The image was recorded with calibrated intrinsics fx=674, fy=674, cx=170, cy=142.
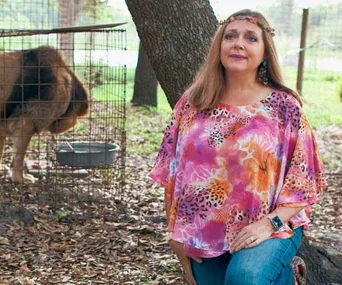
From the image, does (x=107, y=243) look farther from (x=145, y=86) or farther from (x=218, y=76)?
(x=145, y=86)

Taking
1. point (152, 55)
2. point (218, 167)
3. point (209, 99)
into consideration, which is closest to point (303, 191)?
point (218, 167)

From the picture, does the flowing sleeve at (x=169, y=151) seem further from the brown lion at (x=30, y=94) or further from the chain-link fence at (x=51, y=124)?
the brown lion at (x=30, y=94)

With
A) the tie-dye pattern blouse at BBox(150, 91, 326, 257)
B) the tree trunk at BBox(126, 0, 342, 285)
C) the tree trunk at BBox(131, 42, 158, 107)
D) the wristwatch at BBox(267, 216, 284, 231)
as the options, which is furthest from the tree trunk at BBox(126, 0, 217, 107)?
the tree trunk at BBox(131, 42, 158, 107)

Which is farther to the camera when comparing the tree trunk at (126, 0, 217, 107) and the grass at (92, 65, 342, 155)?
the grass at (92, 65, 342, 155)

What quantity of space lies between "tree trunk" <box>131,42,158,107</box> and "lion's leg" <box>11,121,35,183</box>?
6455 millimetres

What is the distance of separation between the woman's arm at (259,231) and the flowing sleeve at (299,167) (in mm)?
36

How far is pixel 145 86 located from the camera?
47.2 feet

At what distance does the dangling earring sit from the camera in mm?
3342

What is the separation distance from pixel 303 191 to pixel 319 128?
9.46m

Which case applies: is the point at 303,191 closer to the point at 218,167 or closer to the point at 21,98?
the point at 218,167

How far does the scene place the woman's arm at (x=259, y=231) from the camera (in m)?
3.04

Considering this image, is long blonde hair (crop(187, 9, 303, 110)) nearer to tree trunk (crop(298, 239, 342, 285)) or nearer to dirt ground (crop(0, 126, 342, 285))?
tree trunk (crop(298, 239, 342, 285))

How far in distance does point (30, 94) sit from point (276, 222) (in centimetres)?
517

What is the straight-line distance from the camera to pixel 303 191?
3.12 metres
